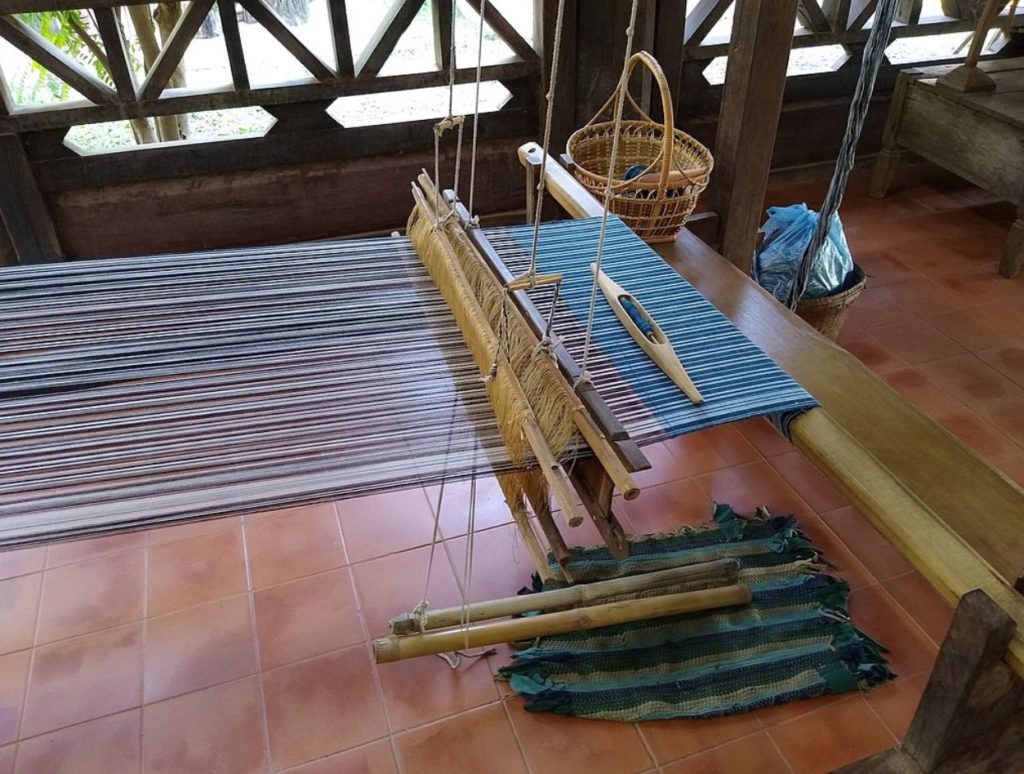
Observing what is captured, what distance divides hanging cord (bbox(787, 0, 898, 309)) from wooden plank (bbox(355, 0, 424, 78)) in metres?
1.62

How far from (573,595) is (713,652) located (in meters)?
0.37

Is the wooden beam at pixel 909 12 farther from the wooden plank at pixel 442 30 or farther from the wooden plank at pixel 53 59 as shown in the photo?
the wooden plank at pixel 53 59

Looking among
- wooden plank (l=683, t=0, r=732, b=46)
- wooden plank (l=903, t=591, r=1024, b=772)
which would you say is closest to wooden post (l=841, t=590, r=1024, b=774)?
wooden plank (l=903, t=591, r=1024, b=772)

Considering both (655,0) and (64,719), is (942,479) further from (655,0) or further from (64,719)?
(655,0)

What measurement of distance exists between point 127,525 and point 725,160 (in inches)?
73.9

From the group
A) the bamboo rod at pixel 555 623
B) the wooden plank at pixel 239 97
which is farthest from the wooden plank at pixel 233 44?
the bamboo rod at pixel 555 623

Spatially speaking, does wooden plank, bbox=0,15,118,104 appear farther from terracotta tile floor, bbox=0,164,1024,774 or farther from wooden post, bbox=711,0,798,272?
wooden post, bbox=711,0,798,272

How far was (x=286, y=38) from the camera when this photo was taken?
2.74m

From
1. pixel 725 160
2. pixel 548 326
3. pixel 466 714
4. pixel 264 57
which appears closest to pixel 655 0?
pixel 725 160

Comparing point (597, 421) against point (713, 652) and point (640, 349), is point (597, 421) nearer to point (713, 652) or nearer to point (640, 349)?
point (640, 349)

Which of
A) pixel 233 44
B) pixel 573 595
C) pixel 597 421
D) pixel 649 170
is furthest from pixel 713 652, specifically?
pixel 233 44

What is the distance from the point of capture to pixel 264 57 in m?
3.11

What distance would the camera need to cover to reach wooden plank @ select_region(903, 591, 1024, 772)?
104cm

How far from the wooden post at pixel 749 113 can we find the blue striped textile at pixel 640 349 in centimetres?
57
